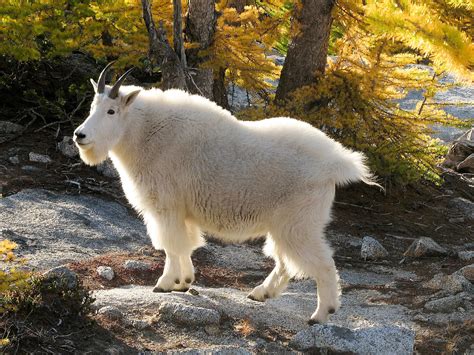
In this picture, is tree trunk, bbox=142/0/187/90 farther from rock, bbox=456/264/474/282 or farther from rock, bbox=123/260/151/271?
rock, bbox=456/264/474/282

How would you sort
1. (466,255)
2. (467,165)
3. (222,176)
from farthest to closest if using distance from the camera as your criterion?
(467,165) < (466,255) < (222,176)

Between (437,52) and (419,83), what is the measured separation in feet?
14.8

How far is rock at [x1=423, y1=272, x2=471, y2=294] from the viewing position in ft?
25.6

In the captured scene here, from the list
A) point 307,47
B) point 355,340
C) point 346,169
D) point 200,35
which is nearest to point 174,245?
point 346,169

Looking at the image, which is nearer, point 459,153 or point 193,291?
point 193,291

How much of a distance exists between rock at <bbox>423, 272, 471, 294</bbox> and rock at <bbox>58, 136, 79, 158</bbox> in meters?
6.45

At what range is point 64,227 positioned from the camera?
9000 mm

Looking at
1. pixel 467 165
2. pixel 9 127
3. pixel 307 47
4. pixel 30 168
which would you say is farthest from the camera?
pixel 467 165

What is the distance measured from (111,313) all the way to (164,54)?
5114 mm

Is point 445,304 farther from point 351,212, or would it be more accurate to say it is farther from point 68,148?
point 68,148

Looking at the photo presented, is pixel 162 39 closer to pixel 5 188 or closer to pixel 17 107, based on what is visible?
pixel 5 188

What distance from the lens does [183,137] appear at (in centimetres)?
684

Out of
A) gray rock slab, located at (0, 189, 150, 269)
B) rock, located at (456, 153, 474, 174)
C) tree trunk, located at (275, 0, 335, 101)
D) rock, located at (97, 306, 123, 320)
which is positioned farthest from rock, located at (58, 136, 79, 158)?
rock, located at (456, 153, 474, 174)

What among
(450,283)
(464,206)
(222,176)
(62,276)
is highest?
(222,176)
